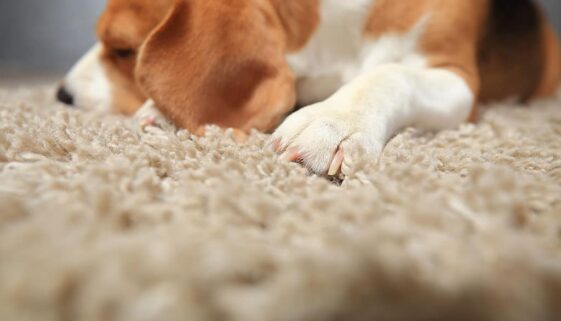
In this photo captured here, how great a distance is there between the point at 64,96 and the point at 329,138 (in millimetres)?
840

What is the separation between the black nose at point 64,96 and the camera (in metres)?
1.20

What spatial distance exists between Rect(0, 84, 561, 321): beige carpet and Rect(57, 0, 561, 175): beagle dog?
10cm

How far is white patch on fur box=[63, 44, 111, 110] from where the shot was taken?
1.16 metres

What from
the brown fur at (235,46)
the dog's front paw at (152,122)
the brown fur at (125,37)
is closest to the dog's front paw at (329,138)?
the brown fur at (235,46)

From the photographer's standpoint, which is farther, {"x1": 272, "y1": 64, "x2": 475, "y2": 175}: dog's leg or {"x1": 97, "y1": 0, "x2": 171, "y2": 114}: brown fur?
{"x1": 97, "y1": 0, "x2": 171, "y2": 114}: brown fur

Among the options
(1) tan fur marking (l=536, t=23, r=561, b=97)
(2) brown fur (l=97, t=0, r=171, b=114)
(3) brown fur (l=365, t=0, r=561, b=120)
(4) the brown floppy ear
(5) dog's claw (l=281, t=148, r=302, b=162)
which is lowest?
(5) dog's claw (l=281, t=148, r=302, b=162)

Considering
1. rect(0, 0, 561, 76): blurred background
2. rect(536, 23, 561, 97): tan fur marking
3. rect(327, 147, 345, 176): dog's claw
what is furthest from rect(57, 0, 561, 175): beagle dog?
rect(0, 0, 561, 76): blurred background

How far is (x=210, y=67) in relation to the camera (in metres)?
0.86

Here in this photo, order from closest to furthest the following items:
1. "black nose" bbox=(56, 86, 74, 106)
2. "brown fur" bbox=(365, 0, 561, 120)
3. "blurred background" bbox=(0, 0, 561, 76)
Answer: "brown fur" bbox=(365, 0, 561, 120) < "black nose" bbox=(56, 86, 74, 106) < "blurred background" bbox=(0, 0, 561, 76)

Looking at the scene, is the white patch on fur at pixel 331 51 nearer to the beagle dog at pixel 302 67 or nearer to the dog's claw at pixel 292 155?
the beagle dog at pixel 302 67

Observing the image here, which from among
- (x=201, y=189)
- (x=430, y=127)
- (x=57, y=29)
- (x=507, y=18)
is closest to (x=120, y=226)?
(x=201, y=189)

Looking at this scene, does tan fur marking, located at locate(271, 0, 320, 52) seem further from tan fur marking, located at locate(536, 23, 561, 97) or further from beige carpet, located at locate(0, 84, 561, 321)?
tan fur marking, located at locate(536, 23, 561, 97)

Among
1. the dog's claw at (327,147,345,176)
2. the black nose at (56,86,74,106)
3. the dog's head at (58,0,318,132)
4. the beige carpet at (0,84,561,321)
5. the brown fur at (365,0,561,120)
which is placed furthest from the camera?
the black nose at (56,86,74,106)

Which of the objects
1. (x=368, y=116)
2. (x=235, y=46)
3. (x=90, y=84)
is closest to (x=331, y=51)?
(x=235, y=46)
